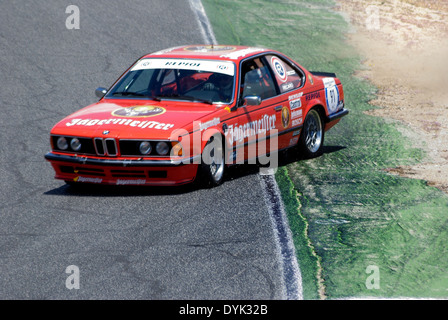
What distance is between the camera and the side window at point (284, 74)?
9289 mm

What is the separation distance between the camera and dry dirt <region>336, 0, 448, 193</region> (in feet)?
33.9

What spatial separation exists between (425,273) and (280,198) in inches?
87.9

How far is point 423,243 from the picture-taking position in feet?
21.3

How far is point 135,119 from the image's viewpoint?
308 inches

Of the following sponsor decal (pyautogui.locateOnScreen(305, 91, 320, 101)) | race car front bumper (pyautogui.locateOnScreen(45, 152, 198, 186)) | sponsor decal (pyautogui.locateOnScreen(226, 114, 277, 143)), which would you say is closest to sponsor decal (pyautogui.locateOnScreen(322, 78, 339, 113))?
sponsor decal (pyautogui.locateOnScreen(305, 91, 320, 101))

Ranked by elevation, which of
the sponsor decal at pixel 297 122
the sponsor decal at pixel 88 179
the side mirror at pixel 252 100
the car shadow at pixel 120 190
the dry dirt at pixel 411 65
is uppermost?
the side mirror at pixel 252 100

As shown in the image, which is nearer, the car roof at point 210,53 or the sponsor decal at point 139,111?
the sponsor decal at point 139,111

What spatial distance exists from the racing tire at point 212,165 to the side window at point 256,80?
88 cm

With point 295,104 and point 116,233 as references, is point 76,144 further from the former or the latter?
point 295,104

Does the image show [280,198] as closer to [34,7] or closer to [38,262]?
[38,262]

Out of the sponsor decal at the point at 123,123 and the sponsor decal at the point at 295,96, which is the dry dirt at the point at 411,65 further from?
the sponsor decal at the point at 123,123

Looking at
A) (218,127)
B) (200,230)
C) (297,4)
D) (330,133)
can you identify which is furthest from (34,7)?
(200,230)

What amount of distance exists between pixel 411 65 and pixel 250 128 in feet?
27.3

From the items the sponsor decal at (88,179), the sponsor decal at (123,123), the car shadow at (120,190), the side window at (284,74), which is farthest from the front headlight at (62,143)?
the side window at (284,74)
